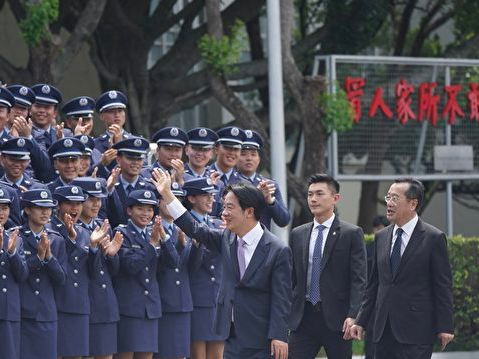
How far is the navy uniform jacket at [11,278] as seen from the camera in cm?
1034

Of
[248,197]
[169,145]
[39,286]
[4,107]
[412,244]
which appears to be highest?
Result: [4,107]

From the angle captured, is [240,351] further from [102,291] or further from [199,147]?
[199,147]

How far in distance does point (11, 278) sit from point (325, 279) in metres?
2.23

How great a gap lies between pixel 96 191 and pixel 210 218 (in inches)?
48.2

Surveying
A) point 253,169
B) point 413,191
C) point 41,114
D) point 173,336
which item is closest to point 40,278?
point 173,336

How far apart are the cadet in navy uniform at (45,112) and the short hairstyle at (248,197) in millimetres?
2762

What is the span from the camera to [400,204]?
10531 millimetres

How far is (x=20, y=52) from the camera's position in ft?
75.5

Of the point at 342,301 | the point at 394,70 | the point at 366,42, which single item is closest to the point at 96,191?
the point at 342,301

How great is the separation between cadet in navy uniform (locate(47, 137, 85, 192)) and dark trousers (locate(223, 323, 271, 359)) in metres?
2.31

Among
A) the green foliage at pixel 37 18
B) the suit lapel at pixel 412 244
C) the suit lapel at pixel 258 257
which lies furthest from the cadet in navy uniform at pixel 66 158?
the green foliage at pixel 37 18

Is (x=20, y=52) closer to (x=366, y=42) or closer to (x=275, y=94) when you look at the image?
(x=366, y=42)

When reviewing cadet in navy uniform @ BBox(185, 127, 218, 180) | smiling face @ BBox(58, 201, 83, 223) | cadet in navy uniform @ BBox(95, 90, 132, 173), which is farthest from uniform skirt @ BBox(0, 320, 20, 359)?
cadet in navy uniform @ BBox(185, 127, 218, 180)

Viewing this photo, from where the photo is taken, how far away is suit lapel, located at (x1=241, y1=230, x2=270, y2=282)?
9398 mm
